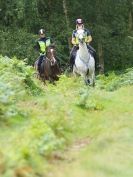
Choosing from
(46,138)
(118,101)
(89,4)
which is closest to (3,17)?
(89,4)

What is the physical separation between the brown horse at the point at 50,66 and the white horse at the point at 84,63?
1.97 meters

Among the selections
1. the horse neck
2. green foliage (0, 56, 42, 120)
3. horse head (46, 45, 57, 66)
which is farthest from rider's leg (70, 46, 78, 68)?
green foliage (0, 56, 42, 120)

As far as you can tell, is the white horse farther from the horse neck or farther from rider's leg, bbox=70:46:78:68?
rider's leg, bbox=70:46:78:68

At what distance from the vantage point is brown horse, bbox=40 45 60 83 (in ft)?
78.3

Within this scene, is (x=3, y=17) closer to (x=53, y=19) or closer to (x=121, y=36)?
(x=53, y=19)

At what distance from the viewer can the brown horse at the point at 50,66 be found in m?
23.9

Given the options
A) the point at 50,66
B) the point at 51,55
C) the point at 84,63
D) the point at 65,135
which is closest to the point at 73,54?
the point at 84,63

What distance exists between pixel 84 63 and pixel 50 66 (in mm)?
2909

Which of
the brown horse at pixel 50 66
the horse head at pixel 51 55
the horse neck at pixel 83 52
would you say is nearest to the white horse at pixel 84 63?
the horse neck at pixel 83 52

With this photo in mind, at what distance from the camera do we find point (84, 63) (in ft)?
70.1

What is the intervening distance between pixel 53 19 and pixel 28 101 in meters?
22.9

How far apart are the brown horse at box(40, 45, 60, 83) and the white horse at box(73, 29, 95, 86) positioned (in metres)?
1.97

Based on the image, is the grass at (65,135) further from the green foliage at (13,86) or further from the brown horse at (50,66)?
the brown horse at (50,66)

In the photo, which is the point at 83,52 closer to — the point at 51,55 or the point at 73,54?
the point at 73,54
